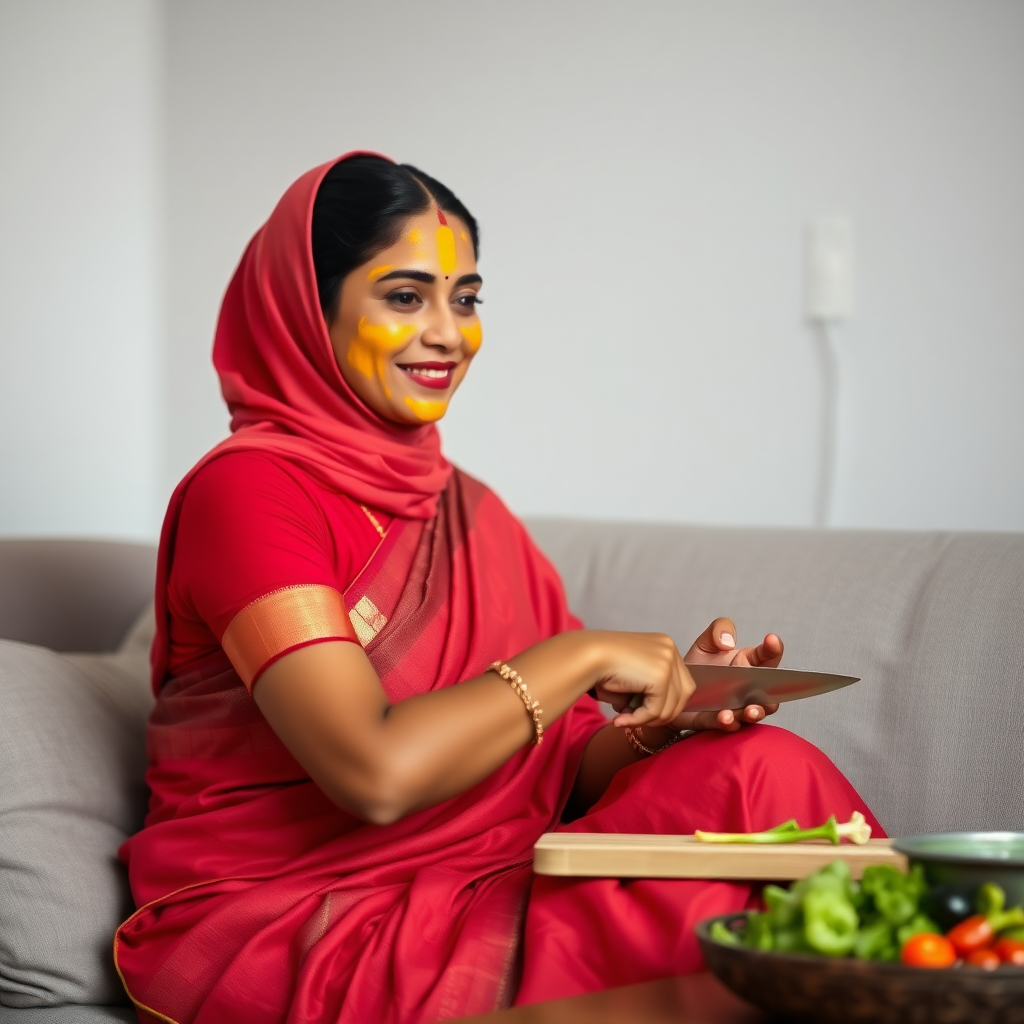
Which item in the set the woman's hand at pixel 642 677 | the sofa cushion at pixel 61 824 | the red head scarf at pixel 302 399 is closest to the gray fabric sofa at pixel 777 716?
the sofa cushion at pixel 61 824

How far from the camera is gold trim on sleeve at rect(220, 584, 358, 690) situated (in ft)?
3.79

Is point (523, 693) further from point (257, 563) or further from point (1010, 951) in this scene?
point (1010, 951)

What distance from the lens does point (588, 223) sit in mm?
2463

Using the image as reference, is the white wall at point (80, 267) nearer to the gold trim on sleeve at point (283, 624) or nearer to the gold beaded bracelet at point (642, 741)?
the gold trim on sleeve at point (283, 624)

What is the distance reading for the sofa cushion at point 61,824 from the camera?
1.34 m

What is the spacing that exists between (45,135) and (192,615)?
4.99ft

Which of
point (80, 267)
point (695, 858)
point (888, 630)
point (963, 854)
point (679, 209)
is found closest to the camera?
point (963, 854)

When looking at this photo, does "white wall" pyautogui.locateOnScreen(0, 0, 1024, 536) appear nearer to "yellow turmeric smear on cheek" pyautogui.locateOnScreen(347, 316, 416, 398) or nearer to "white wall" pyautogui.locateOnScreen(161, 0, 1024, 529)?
"white wall" pyautogui.locateOnScreen(161, 0, 1024, 529)

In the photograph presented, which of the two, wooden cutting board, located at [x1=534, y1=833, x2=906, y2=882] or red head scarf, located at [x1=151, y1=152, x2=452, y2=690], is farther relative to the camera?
red head scarf, located at [x1=151, y1=152, x2=452, y2=690]

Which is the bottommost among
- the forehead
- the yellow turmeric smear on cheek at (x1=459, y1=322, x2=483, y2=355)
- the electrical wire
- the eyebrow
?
the electrical wire

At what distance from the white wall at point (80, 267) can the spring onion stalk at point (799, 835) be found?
1.75 metres

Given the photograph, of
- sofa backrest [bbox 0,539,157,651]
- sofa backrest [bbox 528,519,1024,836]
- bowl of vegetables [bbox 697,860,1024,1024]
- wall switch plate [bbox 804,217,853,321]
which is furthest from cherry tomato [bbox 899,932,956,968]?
wall switch plate [bbox 804,217,853,321]

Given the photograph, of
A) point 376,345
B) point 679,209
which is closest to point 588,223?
point 679,209

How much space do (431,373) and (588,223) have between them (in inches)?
43.6
